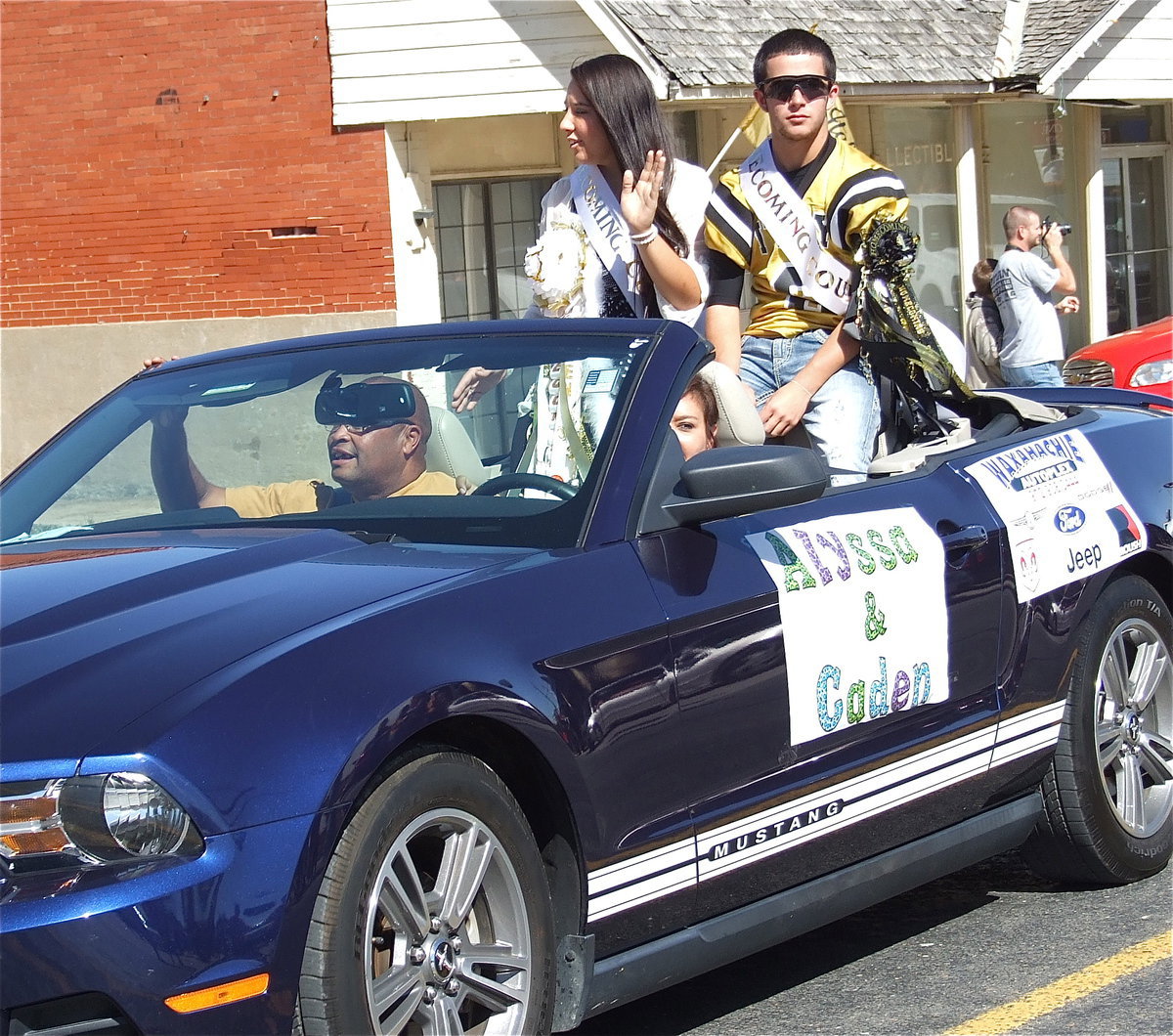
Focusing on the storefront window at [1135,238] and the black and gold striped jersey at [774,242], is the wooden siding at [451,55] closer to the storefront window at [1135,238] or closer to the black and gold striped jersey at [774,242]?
the storefront window at [1135,238]

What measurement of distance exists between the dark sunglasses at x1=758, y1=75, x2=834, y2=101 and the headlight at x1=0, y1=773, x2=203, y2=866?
11.3 feet

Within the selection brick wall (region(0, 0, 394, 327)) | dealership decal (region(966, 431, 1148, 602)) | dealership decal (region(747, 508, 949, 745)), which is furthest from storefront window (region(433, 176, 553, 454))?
dealership decal (region(747, 508, 949, 745))

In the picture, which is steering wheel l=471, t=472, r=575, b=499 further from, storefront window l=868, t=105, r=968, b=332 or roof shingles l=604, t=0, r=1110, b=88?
storefront window l=868, t=105, r=968, b=332

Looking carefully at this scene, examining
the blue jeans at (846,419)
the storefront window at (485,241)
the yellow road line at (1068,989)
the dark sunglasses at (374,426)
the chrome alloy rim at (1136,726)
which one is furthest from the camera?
the storefront window at (485,241)

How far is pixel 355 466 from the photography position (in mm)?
3996

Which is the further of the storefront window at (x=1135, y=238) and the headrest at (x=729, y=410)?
the storefront window at (x=1135, y=238)

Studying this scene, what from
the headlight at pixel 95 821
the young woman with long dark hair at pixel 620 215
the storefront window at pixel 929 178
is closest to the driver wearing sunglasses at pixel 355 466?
the headlight at pixel 95 821

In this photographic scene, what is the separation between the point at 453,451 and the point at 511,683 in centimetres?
94

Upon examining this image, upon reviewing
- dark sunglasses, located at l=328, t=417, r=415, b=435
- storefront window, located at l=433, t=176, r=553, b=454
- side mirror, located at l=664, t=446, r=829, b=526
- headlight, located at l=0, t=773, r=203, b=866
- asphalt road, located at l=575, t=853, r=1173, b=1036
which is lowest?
asphalt road, located at l=575, t=853, r=1173, b=1036

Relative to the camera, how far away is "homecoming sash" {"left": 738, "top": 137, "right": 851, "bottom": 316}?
5480 millimetres

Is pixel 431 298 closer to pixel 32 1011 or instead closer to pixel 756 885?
pixel 756 885

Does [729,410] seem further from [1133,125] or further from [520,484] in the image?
[1133,125]

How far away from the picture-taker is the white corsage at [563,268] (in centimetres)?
559

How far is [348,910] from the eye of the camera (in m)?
2.89
